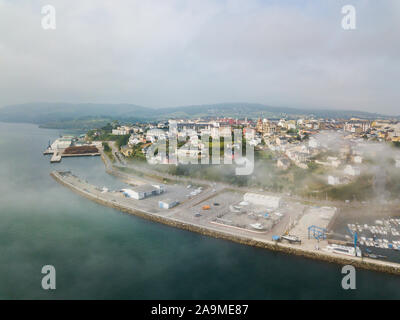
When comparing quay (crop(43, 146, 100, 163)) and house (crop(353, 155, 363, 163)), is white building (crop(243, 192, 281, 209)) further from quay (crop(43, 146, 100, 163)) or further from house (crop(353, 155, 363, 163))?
quay (crop(43, 146, 100, 163))

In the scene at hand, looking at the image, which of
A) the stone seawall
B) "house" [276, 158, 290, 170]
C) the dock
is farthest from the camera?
the dock

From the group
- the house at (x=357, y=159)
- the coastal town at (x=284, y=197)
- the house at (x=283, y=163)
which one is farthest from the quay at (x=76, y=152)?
the house at (x=357, y=159)

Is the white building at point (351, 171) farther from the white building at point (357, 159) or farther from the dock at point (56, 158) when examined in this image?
the dock at point (56, 158)

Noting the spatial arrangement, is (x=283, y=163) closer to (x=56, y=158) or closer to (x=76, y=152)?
(x=56, y=158)

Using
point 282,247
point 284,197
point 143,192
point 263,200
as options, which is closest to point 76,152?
point 143,192

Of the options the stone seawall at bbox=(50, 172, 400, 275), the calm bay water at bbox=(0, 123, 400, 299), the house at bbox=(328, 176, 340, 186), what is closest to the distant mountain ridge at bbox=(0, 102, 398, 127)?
the house at bbox=(328, 176, 340, 186)
